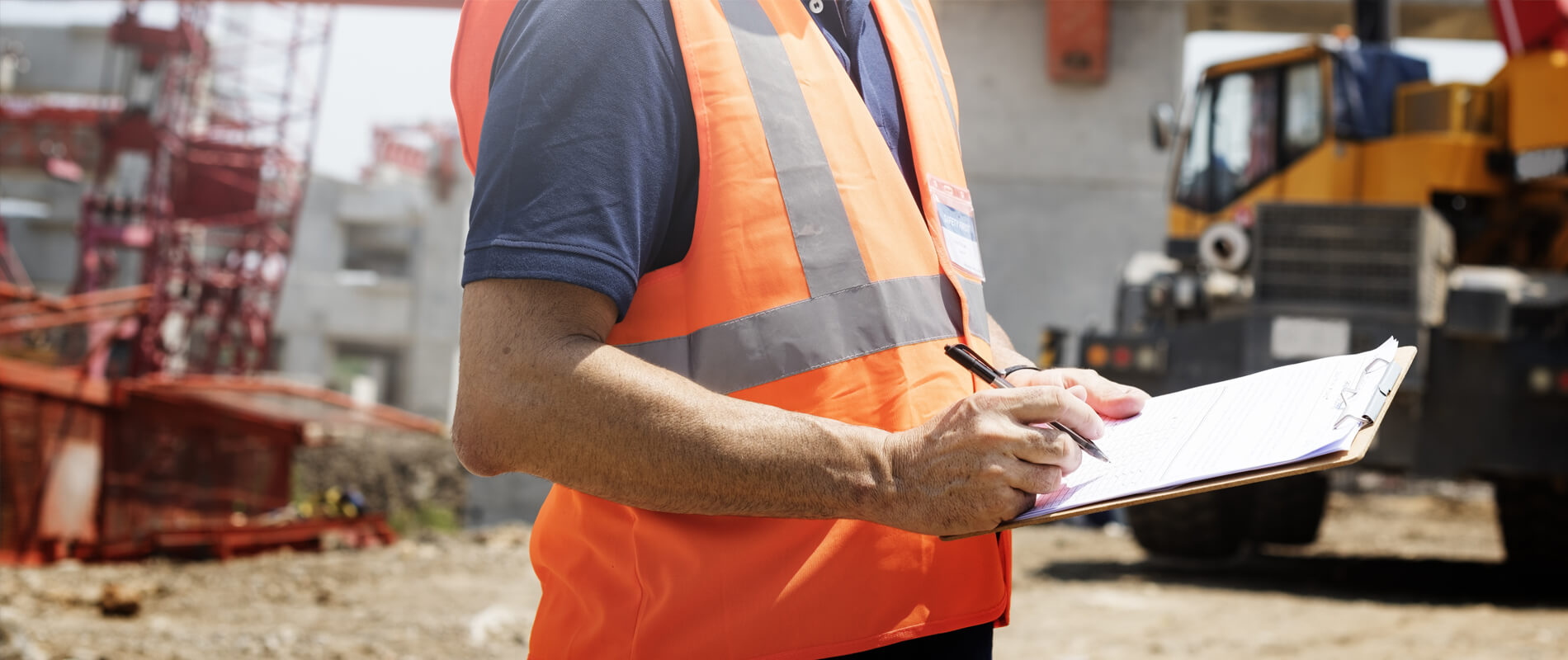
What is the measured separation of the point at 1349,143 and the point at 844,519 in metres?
7.18

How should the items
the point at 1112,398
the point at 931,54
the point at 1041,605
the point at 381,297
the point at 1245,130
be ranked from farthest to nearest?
the point at 381,297 < the point at 1245,130 < the point at 1041,605 < the point at 931,54 < the point at 1112,398

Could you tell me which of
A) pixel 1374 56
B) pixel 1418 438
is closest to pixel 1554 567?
pixel 1418 438

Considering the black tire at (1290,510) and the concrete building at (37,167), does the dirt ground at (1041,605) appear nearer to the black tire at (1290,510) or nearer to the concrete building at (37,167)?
the black tire at (1290,510)

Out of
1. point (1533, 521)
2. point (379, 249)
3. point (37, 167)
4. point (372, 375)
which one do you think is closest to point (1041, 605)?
point (1533, 521)

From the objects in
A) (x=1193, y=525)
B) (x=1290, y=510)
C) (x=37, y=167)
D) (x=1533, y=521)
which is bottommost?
(x=1290, y=510)

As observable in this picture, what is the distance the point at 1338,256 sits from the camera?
6121 mm

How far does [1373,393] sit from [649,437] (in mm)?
551

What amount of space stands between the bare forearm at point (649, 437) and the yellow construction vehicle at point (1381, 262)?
542cm

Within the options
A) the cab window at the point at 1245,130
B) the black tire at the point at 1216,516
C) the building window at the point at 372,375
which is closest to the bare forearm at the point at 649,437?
the black tire at the point at 1216,516

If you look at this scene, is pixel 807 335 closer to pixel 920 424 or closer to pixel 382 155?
pixel 920 424

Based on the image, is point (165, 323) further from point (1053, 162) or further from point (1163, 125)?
point (1163, 125)

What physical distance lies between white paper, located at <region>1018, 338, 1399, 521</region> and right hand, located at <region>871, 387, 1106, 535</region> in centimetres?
2

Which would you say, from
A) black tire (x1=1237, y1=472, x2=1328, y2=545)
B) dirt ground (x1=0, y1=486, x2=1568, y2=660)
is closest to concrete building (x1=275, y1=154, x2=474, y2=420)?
dirt ground (x1=0, y1=486, x2=1568, y2=660)

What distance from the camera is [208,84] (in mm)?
22000
